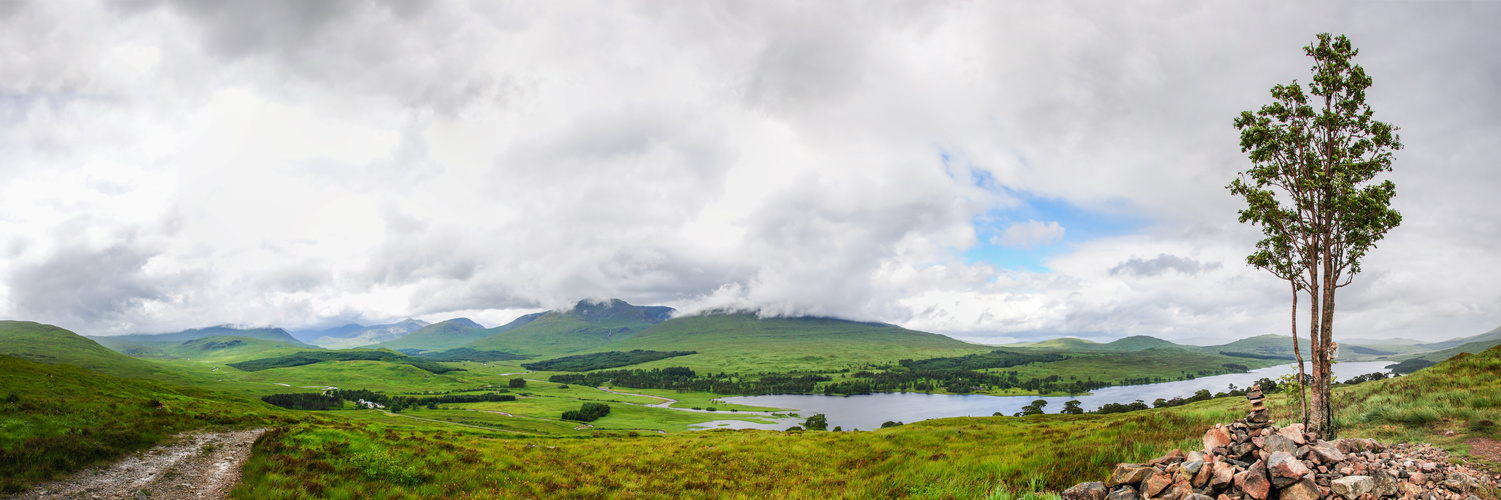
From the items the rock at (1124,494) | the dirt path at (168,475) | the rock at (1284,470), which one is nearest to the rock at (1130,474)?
the rock at (1124,494)

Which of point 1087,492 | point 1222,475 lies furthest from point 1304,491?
point 1087,492

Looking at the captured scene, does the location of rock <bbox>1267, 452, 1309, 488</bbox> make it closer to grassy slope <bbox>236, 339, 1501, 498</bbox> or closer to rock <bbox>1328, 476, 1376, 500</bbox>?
rock <bbox>1328, 476, 1376, 500</bbox>

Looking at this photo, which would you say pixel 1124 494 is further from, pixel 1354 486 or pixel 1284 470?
pixel 1354 486

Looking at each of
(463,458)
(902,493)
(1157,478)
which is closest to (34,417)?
(463,458)

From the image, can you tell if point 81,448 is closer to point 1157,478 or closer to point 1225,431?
point 1157,478

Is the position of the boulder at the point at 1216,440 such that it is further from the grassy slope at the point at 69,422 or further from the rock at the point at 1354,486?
the grassy slope at the point at 69,422

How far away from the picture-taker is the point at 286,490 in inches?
771

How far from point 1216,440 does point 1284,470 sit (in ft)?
7.74

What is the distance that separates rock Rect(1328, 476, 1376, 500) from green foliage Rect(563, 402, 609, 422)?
473 ft

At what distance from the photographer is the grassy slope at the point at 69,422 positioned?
1759 centimetres

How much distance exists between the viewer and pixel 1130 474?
507 inches

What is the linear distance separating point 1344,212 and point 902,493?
52.8ft

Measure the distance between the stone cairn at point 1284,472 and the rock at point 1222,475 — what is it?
2 cm

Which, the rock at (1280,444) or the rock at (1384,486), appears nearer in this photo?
the rock at (1384,486)
